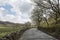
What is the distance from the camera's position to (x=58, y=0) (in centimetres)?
3928

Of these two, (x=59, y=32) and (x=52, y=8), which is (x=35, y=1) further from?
(x=59, y=32)

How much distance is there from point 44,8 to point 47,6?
1214 mm

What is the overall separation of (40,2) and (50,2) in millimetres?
2266

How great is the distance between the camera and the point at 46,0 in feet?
126

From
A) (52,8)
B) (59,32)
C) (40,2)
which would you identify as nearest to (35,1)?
(40,2)

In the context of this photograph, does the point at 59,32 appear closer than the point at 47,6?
Yes

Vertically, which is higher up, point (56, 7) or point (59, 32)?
point (56, 7)

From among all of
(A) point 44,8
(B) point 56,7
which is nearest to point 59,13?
(B) point 56,7

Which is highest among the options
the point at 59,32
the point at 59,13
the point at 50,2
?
the point at 50,2

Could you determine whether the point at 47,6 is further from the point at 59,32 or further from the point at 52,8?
the point at 59,32

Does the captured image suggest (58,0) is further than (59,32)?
Yes

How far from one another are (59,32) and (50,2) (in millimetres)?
6984

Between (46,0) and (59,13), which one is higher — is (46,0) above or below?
above

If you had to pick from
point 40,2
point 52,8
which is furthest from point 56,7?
point 40,2
